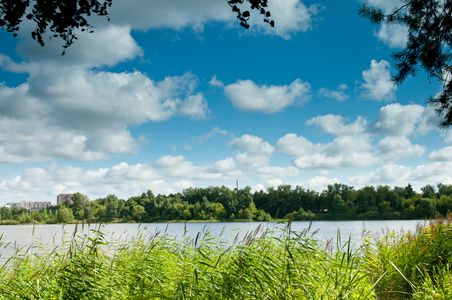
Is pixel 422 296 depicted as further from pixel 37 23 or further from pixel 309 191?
pixel 309 191

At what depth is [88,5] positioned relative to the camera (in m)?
5.85

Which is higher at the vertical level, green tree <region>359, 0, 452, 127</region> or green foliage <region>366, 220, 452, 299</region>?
green tree <region>359, 0, 452, 127</region>

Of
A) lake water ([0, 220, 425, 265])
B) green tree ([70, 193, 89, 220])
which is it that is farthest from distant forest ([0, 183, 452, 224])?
lake water ([0, 220, 425, 265])

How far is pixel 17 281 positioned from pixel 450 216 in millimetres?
→ 10229

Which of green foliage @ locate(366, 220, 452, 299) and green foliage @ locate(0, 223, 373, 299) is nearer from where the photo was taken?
→ green foliage @ locate(0, 223, 373, 299)

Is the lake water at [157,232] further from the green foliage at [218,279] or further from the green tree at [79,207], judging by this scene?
the green tree at [79,207]

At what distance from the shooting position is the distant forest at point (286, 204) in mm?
65438

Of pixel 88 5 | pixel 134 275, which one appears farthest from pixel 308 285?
pixel 88 5

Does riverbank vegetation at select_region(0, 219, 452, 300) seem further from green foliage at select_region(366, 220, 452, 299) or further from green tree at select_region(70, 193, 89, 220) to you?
green tree at select_region(70, 193, 89, 220)

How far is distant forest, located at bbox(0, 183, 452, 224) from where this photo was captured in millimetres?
65438

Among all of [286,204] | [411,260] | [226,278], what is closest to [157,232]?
[226,278]

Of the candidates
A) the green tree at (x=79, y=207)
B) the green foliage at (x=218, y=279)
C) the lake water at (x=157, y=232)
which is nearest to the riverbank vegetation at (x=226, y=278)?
the green foliage at (x=218, y=279)

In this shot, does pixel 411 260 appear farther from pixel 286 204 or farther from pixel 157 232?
pixel 286 204

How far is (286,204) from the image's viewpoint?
7569 cm
